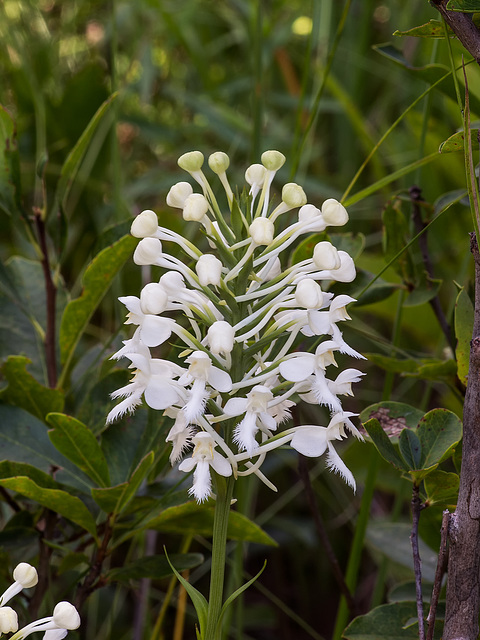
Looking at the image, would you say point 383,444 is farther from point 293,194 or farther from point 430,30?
point 430,30

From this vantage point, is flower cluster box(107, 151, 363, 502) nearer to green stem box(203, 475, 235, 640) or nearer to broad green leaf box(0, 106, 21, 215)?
green stem box(203, 475, 235, 640)

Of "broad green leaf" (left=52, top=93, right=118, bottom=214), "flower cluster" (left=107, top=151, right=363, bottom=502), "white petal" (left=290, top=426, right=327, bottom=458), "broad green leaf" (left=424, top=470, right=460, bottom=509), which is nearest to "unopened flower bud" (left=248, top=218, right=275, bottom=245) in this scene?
"flower cluster" (left=107, top=151, right=363, bottom=502)

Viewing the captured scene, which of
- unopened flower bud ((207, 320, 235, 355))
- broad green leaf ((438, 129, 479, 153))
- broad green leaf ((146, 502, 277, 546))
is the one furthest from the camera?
broad green leaf ((146, 502, 277, 546))

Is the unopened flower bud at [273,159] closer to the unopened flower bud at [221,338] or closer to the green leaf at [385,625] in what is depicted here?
the unopened flower bud at [221,338]

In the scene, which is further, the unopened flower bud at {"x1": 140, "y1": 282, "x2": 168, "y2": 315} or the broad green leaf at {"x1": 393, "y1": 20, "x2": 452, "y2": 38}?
the broad green leaf at {"x1": 393, "y1": 20, "x2": 452, "y2": 38}

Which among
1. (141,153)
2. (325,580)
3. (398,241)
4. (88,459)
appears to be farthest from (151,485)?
(141,153)

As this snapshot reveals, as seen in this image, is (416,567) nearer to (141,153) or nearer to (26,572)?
(26,572)
